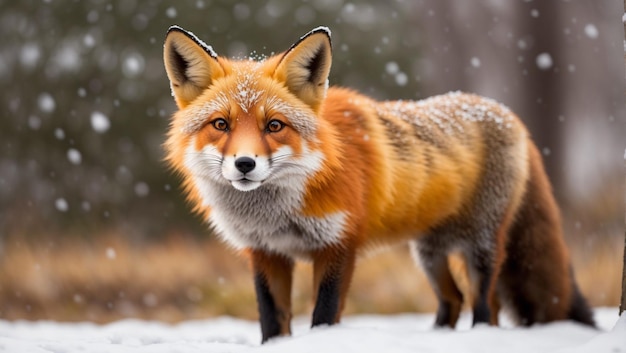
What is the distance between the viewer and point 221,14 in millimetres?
5355

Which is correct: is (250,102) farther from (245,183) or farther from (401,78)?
(401,78)

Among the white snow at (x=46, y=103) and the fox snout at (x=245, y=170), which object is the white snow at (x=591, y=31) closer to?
the fox snout at (x=245, y=170)

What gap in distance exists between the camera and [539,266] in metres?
3.54

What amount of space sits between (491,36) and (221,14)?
89.7 inches

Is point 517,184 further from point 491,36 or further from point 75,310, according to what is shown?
point 75,310

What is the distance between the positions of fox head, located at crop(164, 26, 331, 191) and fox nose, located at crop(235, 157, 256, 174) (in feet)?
0.16

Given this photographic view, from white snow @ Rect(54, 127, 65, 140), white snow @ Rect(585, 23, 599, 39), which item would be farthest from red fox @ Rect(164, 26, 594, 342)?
white snow @ Rect(54, 127, 65, 140)

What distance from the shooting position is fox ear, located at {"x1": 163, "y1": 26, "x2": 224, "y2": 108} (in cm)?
264

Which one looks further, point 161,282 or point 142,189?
point 142,189

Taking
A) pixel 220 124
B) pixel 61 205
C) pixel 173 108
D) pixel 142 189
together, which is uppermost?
pixel 220 124

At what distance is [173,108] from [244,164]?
10.5 ft

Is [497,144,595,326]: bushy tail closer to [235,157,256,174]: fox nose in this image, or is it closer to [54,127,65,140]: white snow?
[235,157,256,174]: fox nose

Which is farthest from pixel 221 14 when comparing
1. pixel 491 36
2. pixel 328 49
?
pixel 328 49

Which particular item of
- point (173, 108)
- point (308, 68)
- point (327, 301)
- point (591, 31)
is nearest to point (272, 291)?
point (327, 301)
